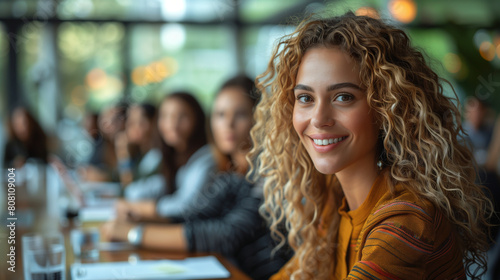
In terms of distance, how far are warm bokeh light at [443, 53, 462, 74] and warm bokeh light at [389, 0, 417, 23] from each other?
45 cm

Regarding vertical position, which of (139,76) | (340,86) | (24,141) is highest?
(340,86)

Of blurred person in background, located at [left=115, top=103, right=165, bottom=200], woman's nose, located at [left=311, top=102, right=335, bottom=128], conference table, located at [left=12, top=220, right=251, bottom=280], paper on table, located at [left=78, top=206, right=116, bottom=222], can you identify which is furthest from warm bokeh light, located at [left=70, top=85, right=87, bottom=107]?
woman's nose, located at [left=311, top=102, right=335, bottom=128]

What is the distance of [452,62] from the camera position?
13.8ft

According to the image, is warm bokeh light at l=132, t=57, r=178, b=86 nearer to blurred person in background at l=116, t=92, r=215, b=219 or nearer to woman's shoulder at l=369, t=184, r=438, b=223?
blurred person in background at l=116, t=92, r=215, b=219

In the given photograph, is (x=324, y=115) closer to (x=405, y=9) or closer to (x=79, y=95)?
(x=405, y=9)

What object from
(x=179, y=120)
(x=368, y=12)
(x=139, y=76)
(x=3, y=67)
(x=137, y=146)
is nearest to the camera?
(x=368, y=12)

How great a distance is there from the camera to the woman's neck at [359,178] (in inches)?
47.3

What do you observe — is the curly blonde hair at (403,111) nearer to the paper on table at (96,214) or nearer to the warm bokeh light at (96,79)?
the paper on table at (96,214)

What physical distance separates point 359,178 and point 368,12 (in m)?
0.40

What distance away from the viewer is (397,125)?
44.1 inches

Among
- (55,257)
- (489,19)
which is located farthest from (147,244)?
(489,19)

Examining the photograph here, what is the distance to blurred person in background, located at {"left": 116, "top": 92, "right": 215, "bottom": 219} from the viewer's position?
281 centimetres

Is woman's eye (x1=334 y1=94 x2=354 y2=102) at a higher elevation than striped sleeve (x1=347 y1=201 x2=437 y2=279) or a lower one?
higher

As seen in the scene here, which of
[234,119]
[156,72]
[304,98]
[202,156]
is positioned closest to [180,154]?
[202,156]
